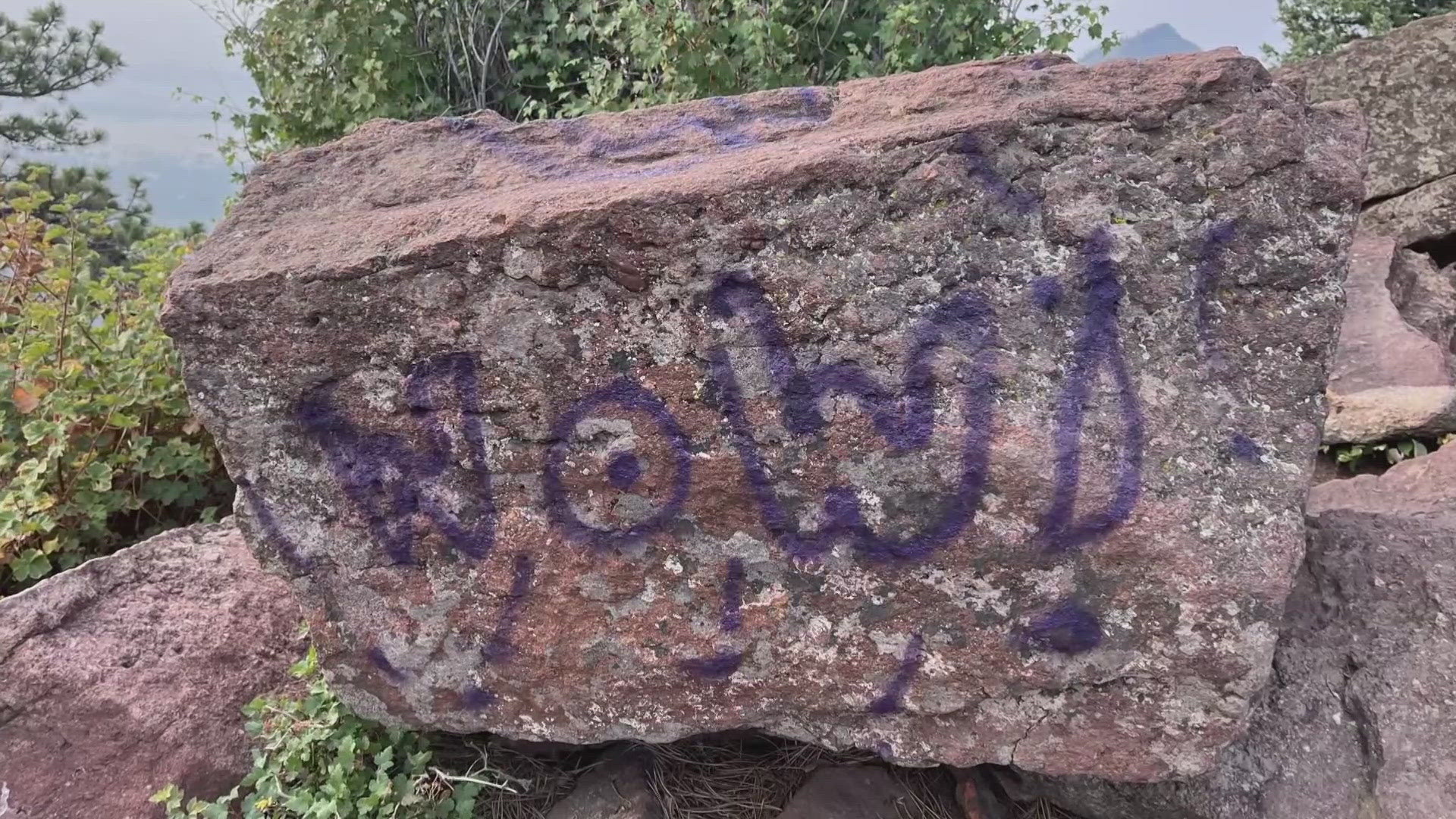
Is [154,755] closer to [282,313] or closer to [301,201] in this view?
[282,313]

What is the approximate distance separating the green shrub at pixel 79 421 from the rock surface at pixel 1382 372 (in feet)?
10.9

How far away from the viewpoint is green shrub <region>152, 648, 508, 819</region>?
1.89m

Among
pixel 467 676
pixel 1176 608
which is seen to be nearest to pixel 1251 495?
pixel 1176 608

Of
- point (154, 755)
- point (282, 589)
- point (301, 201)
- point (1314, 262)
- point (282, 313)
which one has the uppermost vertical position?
point (301, 201)

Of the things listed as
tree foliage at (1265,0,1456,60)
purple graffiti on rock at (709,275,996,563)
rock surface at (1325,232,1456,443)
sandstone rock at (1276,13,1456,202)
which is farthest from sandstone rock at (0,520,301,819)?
tree foliage at (1265,0,1456,60)

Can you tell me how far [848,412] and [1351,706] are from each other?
106 centimetres

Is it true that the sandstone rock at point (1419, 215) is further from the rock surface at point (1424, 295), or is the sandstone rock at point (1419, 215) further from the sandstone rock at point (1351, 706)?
the sandstone rock at point (1351, 706)

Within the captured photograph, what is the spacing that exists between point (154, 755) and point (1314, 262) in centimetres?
236

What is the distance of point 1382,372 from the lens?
3.15m

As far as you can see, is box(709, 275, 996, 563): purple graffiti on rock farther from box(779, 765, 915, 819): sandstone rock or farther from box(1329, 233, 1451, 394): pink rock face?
box(1329, 233, 1451, 394): pink rock face

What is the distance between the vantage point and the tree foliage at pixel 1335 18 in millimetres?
8773

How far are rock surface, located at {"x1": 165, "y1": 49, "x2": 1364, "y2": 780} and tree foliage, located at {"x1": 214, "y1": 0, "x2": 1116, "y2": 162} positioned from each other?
1.88 meters

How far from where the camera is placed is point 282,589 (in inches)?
92.0

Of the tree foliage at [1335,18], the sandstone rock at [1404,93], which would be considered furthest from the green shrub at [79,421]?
the tree foliage at [1335,18]
